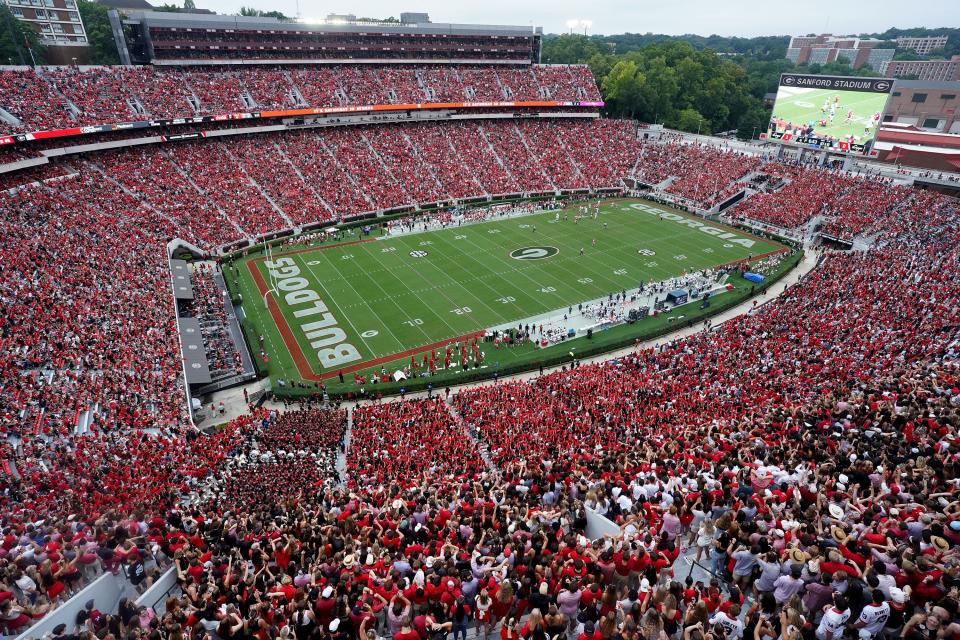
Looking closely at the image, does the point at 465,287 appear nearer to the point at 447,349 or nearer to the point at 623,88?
the point at 447,349

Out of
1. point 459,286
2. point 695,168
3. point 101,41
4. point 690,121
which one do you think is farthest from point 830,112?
point 101,41

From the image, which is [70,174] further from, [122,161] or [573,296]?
[573,296]

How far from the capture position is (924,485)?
9.63 meters

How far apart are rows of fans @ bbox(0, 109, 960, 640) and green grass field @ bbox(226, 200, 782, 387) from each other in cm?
603

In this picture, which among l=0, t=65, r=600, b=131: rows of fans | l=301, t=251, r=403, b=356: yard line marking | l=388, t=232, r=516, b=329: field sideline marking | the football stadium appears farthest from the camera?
l=0, t=65, r=600, b=131: rows of fans

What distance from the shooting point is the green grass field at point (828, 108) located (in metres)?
49.1

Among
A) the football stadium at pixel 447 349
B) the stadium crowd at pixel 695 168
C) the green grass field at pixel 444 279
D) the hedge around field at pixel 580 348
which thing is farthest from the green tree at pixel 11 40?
the stadium crowd at pixel 695 168

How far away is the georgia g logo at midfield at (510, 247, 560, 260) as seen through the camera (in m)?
44.2

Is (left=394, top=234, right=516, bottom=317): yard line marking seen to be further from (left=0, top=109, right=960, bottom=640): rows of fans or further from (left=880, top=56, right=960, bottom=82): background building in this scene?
(left=880, top=56, right=960, bottom=82): background building

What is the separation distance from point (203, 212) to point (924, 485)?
47971 millimetres

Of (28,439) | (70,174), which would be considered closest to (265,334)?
(28,439)

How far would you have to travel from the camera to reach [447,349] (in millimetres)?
31375

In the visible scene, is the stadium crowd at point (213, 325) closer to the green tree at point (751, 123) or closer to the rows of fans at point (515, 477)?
the rows of fans at point (515, 477)

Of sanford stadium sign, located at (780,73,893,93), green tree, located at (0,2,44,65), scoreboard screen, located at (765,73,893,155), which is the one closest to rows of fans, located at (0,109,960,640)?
scoreboard screen, located at (765,73,893,155)
